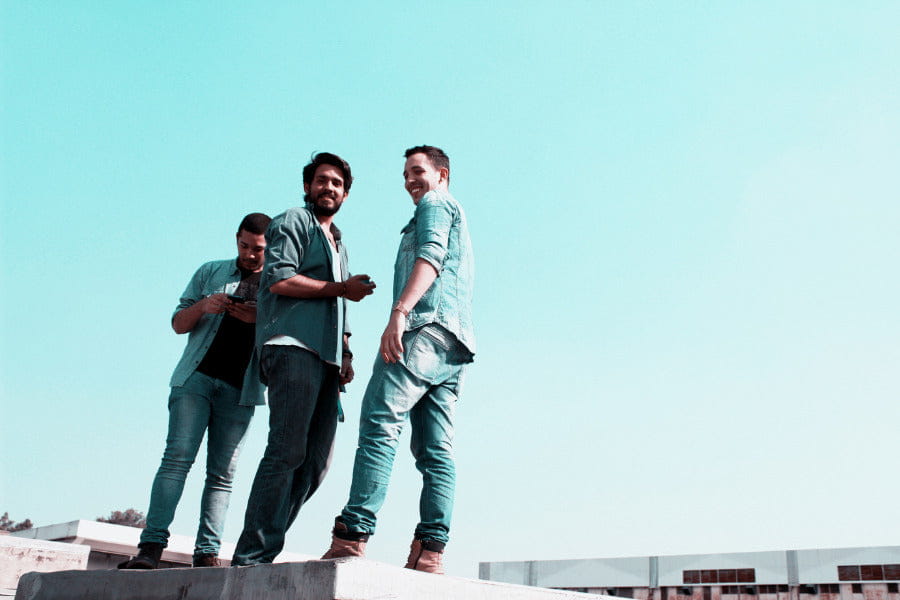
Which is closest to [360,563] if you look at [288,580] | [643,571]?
[288,580]

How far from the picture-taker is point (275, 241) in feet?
11.3

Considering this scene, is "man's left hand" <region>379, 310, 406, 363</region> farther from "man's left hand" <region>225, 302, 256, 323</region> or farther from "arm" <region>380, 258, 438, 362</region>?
"man's left hand" <region>225, 302, 256, 323</region>

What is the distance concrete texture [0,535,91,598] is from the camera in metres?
4.54

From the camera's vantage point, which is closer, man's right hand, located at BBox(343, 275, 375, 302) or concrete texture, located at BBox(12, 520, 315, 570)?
man's right hand, located at BBox(343, 275, 375, 302)

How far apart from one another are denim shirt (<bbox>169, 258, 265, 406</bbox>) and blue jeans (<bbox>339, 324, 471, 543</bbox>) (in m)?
0.94

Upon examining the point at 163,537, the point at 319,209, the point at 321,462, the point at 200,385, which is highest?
the point at 319,209

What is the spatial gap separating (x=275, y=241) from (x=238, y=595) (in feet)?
4.85

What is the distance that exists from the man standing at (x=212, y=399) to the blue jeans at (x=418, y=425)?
1.01 metres

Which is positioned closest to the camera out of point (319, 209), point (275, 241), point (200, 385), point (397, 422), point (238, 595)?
point (238, 595)

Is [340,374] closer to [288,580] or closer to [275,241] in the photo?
[275,241]

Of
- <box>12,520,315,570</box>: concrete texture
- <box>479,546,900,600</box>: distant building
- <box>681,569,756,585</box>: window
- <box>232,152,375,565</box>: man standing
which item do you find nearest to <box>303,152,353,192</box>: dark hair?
<box>232,152,375,565</box>: man standing

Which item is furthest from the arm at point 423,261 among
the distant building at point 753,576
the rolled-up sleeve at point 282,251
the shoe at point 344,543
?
the distant building at point 753,576

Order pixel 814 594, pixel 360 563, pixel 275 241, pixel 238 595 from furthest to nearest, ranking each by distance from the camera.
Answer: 1. pixel 814 594
2. pixel 275 241
3. pixel 238 595
4. pixel 360 563

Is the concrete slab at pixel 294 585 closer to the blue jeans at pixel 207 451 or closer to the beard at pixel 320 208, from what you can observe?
the blue jeans at pixel 207 451
